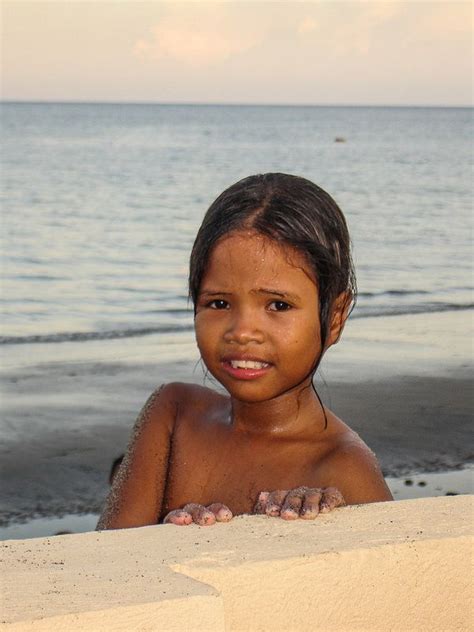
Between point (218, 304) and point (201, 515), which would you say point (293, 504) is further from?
point (218, 304)

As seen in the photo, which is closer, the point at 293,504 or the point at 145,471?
the point at 293,504

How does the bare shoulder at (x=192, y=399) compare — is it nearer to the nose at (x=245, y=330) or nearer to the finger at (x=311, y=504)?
the nose at (x=245, y=330)

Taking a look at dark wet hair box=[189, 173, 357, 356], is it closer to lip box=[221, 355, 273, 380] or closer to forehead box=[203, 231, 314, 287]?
forehead box=[203, 231, 314, 287]

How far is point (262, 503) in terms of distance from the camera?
2.35 metres

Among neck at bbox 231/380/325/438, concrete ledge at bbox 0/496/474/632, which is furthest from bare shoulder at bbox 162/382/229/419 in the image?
concrete ledge at bbox 0/496/474/632

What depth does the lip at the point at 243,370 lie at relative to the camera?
2.47 meters

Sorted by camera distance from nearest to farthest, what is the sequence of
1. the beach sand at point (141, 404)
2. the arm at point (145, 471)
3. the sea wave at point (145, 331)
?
the arm at point (145, 471), the beach sand at point (141, 404), the sea wave at point (145, 331)

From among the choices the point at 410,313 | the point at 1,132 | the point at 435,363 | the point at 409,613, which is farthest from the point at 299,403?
the point at 1,132

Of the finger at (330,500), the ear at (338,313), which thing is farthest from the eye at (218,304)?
the finger at (330,500)

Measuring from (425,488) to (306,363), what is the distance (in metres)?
3.55

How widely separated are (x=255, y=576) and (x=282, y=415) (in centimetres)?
83

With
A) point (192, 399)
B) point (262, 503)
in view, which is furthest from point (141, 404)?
point (262, 503)

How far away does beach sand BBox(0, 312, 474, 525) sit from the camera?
19.9 feet

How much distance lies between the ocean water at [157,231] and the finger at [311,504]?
738 cm
